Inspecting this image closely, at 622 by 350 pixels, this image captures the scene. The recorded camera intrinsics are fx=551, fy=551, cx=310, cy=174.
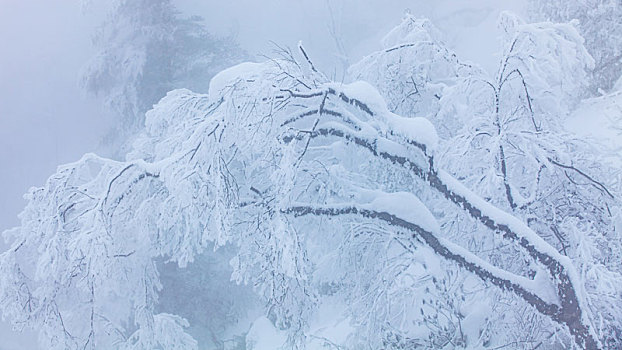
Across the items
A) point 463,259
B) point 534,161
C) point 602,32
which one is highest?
point 602,32

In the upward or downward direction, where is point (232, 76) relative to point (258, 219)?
upward

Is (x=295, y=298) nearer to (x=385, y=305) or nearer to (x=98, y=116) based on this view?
(x=385, y=305)

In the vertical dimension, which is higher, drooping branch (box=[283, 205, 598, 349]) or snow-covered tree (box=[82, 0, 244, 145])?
drooping branch (box=[283, 205, 598, 349])

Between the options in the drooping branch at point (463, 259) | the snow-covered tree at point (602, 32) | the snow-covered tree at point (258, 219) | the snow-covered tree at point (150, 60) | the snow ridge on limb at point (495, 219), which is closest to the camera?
the snow-covered tree at point (258, 219)

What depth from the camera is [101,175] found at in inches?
200

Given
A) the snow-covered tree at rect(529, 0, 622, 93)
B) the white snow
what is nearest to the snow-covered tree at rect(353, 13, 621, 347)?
the white snow

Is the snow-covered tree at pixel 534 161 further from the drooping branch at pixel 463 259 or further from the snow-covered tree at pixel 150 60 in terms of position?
the snow-covered tree at pixel 150 60

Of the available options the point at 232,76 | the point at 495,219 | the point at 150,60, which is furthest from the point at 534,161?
the point at 150,60

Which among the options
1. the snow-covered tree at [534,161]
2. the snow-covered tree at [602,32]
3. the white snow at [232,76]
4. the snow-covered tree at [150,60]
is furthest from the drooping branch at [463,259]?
the snow-covered tree at [150,60]

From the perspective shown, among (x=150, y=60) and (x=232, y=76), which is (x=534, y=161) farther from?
(x=150, y=60)

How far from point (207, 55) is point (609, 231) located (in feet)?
37.1

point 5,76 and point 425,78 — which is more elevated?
point 425,78

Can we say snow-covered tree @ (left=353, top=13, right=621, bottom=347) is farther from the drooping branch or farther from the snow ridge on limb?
the drooping branch

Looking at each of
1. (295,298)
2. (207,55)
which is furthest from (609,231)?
(207,55)
